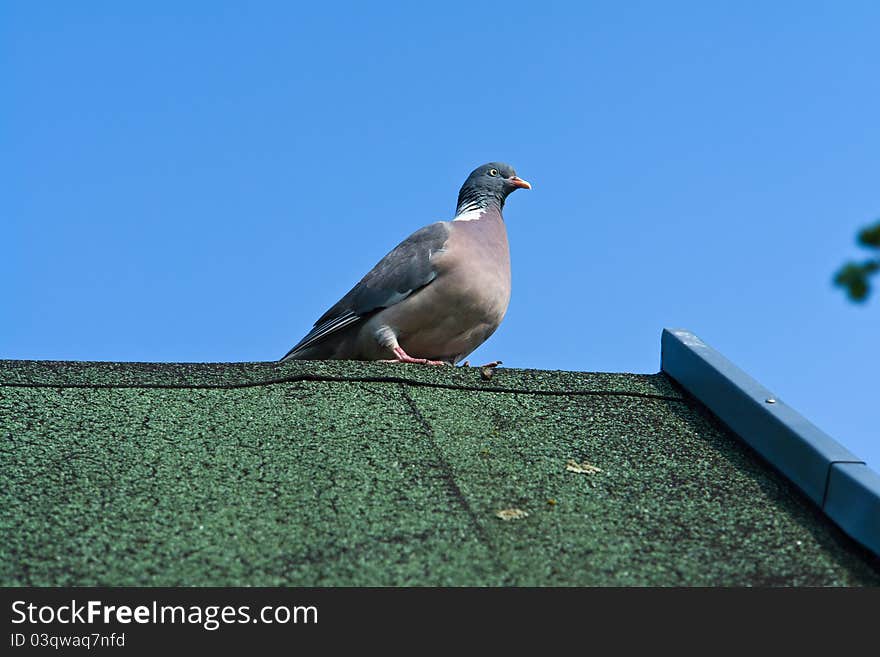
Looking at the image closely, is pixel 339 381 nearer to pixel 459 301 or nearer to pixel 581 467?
pixel 581 467

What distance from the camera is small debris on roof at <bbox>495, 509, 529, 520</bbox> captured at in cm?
305

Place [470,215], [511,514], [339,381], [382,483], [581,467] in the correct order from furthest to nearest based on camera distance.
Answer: [470,215]
[339,381]
[581,467]
[382,483]
[511,514]

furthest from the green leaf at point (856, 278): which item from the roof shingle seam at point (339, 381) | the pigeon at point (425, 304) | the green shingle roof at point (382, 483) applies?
the pigeon at point (425, 304)

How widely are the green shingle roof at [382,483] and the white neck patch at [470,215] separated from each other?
1558mm

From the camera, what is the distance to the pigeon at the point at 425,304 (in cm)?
538

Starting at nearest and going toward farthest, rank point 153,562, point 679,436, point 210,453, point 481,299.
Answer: point 153,562
point 210,453
point 679,436
point 481,299

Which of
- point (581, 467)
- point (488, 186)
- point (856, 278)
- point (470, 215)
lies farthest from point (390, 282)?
point (856, 278)

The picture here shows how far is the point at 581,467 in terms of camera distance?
3.51 metres

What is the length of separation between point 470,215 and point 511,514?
3075 millimetres

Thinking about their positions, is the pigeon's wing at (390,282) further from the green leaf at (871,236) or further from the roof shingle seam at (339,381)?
the green leaf at (871,236)
